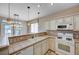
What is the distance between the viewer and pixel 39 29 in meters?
1.85

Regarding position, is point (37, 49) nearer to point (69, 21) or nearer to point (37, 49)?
point (37, 49)

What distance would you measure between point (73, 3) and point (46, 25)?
673mm

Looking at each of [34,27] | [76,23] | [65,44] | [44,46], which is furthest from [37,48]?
[76,23]

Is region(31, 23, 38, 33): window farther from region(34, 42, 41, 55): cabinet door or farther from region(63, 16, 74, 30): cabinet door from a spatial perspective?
region(63, 16, 74, 30): cabinet door

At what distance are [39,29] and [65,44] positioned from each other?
0.62 meters

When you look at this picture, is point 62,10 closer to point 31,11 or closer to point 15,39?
point 31,11

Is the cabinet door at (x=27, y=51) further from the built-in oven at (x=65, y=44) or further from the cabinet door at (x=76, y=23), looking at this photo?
the cabinet door at (x=76, y=23)

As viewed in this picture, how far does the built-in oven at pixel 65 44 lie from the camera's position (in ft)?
5.83

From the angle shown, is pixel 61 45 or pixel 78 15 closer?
pixel 78 15

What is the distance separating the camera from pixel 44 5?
5.75 ft

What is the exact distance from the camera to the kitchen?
1662 mm

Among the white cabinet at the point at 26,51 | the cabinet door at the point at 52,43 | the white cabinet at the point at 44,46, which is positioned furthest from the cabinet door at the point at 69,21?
the white cabinet at the point at 26,51

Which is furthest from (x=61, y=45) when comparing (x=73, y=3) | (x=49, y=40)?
(x=73, y=3)

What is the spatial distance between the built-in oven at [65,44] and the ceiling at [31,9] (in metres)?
0.54
